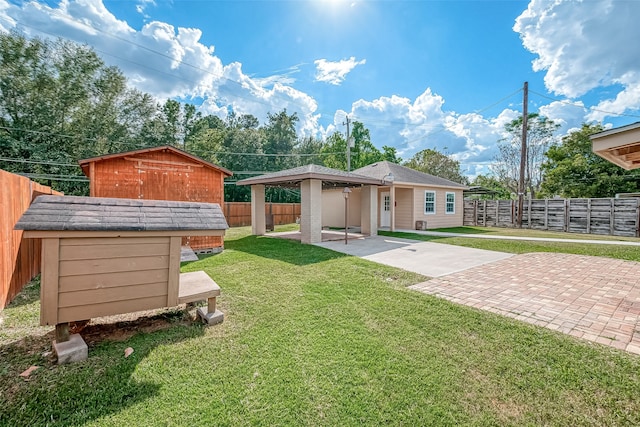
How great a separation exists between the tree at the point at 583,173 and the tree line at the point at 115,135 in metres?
0.05

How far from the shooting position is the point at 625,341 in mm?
2885

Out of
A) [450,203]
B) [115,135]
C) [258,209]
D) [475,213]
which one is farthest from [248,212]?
[475,213]

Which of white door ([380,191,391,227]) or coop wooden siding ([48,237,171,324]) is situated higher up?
white door ([380,191,391,227])

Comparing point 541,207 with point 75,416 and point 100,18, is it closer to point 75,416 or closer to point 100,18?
point 75,416

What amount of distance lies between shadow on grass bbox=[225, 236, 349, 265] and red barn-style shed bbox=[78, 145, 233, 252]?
1.12 metres

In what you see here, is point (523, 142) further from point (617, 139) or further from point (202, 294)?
point (202, 294)

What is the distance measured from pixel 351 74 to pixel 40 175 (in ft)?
66.9

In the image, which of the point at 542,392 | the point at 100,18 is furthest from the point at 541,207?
the point at 100,18

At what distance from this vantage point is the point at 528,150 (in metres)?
26.4

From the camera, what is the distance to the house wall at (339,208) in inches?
631

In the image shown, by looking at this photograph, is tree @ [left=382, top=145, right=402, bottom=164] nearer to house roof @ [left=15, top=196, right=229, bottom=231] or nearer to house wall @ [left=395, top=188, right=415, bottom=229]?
house wall @ [left=395, top=188, right=415, bottom=229]

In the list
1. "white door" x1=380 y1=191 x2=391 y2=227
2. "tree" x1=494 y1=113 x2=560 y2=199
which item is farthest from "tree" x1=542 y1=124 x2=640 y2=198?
"white door" x1=380 y1=191 x2=391 y2=227

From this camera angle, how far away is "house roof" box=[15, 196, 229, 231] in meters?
2.32

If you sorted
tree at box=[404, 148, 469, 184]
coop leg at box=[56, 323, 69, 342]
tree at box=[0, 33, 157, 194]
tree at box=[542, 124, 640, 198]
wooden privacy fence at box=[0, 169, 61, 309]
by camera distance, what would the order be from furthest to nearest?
tree at box=[404, 148, 469, 184] → tree at box=[542, 124, 640, 198] → tree at box=[0, 33, 157, 194] → wooden privacy fence at box=[0, 169, 61, 309] → coop leg at box=[56, 323, 69, 342]
